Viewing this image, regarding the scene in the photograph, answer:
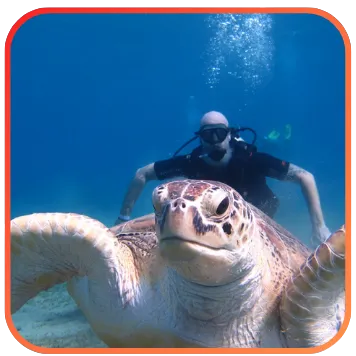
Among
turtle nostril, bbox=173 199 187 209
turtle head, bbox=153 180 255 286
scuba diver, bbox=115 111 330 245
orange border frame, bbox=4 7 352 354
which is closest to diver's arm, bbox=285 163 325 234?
scuba diver, bbox=115 111 330 245

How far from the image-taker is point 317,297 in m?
1.33

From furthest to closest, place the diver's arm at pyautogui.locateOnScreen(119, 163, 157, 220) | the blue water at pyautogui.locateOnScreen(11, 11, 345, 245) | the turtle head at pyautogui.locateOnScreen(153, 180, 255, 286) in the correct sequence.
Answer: the blue water at pyautogui.locateOnScreen(11, 11, 345, 245) < the diver's arm at pyautogui.locateOnScreen(119, 163, 157, 220) < the turtle head at pyautogui.locateOnScreen(153, 180, 255, 286)

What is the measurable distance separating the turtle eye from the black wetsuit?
88.5 inches

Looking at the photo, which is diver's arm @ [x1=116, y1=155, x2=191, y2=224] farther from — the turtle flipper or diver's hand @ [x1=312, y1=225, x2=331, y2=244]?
the turtle flipper

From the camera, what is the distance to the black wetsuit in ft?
11.3

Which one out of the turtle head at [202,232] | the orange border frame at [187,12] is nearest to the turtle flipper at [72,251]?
the orange border frame at [187,12]

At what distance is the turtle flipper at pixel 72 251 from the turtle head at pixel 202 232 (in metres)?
0.34

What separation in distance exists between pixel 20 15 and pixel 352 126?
3.84 feet

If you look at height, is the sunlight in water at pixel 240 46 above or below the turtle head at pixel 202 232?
above

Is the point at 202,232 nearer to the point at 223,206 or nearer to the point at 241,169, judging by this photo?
the point at 223,206

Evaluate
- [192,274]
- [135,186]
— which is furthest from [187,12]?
[135,186]

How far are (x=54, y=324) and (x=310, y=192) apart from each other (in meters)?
2.35

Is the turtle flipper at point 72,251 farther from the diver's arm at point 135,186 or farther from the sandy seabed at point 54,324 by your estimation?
the diver's arm at point 135,186

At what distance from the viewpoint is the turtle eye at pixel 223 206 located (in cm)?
117
